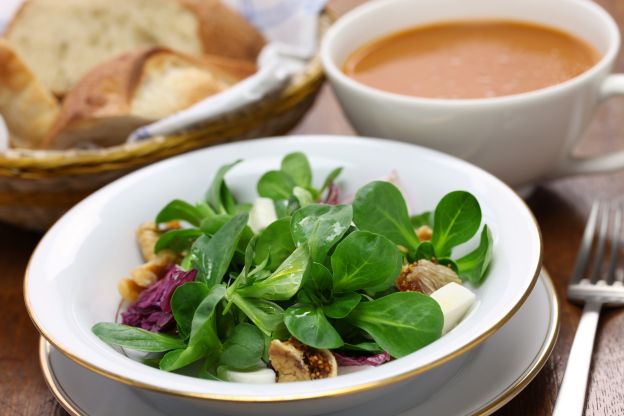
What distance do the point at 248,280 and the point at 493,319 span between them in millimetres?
268

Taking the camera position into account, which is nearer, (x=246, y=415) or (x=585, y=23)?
(x=246, y=415)

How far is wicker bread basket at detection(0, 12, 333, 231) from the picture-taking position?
1261 mm

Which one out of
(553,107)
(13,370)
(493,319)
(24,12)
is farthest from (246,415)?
(24,12)

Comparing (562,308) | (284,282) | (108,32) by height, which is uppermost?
(284,282)

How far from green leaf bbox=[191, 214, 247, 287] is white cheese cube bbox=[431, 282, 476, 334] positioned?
0.23 m

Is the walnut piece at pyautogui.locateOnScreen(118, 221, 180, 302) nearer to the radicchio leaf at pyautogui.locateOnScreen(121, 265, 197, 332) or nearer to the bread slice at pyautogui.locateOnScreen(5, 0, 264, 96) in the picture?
the radicchio leaf at pyautogui.locateOnScreen(121, 265, 197, 332)

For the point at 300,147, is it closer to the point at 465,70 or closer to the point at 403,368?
the point at 465,70

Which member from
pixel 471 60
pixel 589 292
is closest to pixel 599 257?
pixel 589 292

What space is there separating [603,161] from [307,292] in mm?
649

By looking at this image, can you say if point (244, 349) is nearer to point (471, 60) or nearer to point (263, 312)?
point (263, 312)

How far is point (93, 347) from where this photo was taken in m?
0.89

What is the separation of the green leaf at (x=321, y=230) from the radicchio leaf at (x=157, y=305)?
152 mm

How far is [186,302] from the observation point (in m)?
0.95

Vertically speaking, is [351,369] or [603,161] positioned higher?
[351,369]
